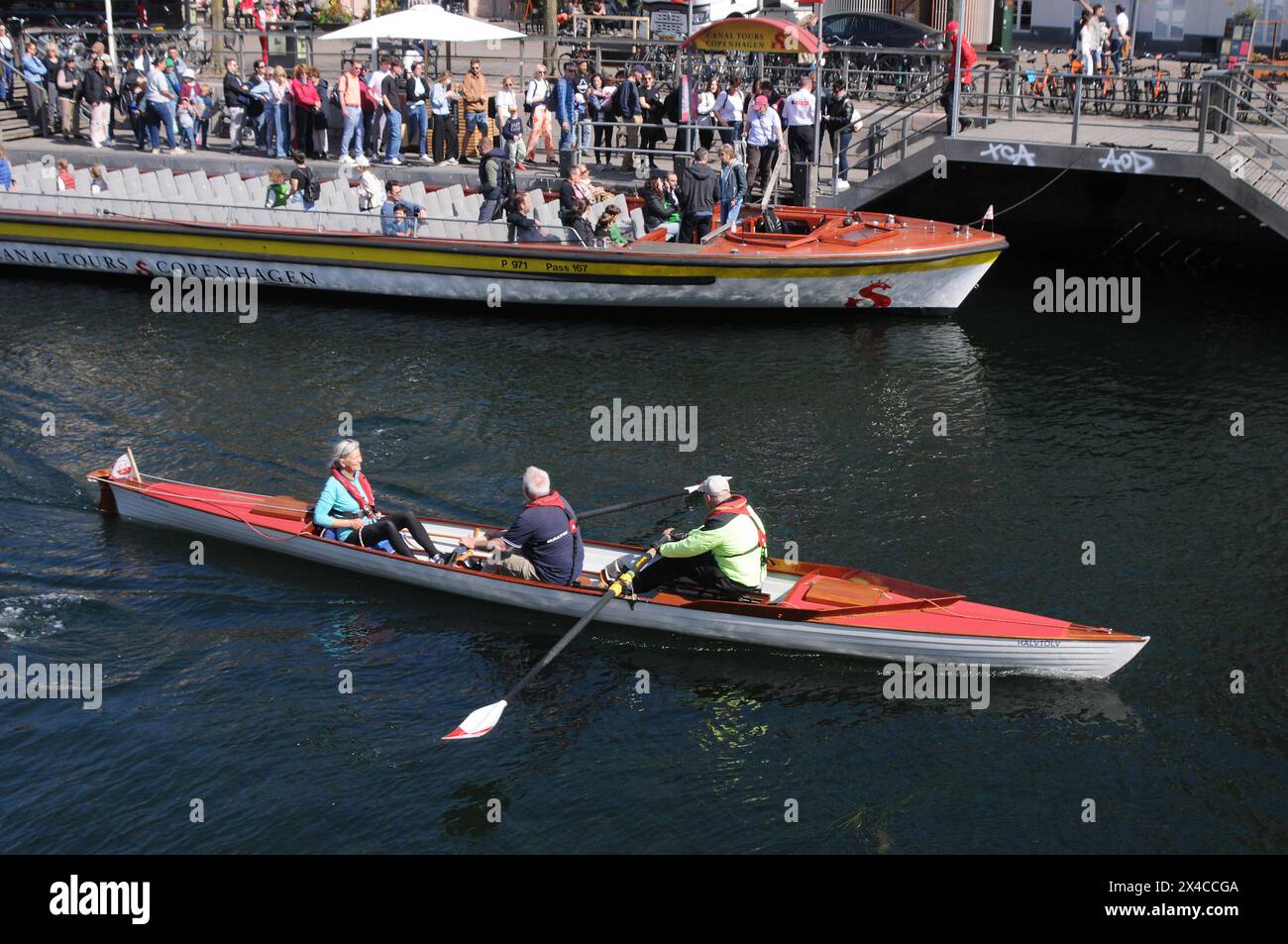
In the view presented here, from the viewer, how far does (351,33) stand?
24.0 metres

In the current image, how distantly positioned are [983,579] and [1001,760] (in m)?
2.82

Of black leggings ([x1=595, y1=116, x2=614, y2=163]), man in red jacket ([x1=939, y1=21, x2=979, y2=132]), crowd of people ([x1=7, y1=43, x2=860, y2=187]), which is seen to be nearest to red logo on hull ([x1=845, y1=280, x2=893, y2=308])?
man in red jacket ([x1=939, y1=21, x2=979, y2=132])

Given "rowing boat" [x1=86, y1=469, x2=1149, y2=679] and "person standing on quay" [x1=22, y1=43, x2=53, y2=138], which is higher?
"person standing on quay" [x1=22, y1=43, x2=53, y2=138]

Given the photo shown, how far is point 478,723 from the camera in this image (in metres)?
10.5

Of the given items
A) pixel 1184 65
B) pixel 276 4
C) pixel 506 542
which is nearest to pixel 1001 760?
pixel 506 542

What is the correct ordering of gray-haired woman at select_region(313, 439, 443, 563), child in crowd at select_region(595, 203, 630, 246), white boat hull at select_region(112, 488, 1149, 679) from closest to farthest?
white boat hull at select_region(112, 488, 1149, 679) → gray-haired woman at select_region(313, 439, 443, 563) → child in crowd at select_region(595, 203, 630, 246)

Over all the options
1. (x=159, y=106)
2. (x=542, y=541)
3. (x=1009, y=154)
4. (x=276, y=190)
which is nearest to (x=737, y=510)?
(x=542, y=541)

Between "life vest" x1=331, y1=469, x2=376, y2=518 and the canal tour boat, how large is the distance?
7889mm

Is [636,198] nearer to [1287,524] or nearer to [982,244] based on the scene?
[982,244]

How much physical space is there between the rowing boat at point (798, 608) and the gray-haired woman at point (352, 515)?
0.14m

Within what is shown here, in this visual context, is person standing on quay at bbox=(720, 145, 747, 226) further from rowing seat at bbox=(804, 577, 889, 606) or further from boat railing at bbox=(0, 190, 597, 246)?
rowing seat at bbox=(804, 577, 889, 606)

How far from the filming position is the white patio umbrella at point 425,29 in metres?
23.5

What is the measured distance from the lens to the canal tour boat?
20.0 m

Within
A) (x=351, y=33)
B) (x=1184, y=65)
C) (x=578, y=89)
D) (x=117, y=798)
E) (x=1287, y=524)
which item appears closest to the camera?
(x=117, y=798)
